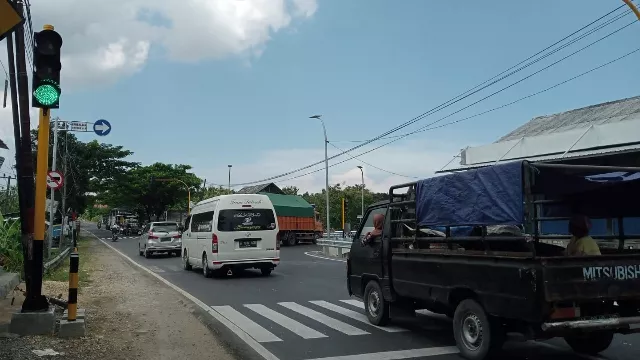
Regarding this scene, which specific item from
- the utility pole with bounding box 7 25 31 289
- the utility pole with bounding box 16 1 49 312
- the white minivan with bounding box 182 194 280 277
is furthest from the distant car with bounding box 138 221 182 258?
the utility pole with bounding box 16 1 49 312

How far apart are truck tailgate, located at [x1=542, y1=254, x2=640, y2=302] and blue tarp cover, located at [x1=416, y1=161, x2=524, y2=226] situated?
62 cm

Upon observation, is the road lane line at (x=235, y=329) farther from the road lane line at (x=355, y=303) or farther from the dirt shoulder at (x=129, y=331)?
the road lane line at (x=355, y=303)

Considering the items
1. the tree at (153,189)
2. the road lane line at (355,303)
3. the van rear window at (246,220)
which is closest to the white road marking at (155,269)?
the van rear window at (246,220)

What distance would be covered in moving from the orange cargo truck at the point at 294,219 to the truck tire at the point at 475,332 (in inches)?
1218

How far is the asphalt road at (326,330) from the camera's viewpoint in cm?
706

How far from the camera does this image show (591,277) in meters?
5.84

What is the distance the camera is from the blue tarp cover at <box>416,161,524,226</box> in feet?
19.8

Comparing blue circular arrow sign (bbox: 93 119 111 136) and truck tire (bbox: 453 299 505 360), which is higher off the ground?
blue circular arrow sign (bbox: 93 119 111 136)

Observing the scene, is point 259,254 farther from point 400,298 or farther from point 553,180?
point 553,180

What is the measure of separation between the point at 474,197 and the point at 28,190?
20.5 ft

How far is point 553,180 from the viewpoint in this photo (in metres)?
6.96

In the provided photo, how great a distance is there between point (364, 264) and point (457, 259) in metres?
2.67

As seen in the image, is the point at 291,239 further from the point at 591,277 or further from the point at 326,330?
the point at 591,277

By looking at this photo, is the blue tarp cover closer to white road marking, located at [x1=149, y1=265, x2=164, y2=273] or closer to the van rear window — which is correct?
the van rear window
